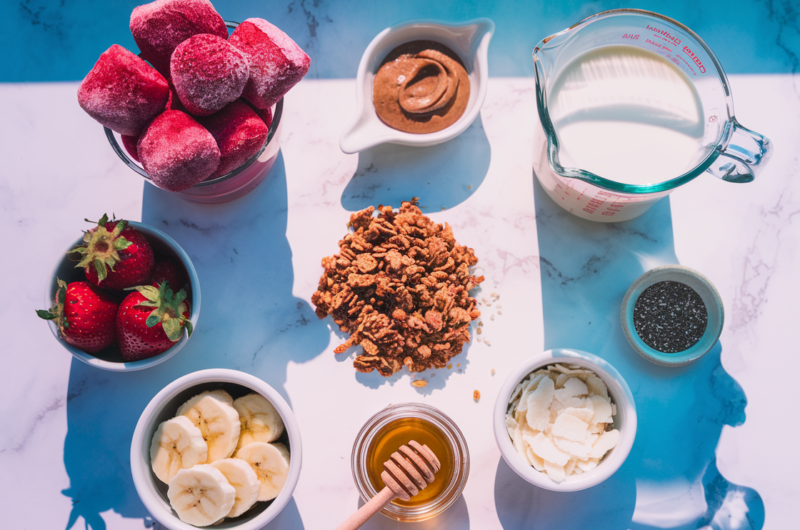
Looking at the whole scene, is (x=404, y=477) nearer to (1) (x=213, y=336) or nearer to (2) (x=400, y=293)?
(2) (x=400, y=293)

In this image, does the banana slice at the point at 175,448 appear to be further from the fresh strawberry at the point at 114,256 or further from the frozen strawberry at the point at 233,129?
the frozen strawberry at the point at 233,129

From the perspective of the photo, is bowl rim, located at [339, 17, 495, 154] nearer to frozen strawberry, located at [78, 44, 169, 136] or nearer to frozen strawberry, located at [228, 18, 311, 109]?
frozen strawberry, located at [228, 18, 311, 109]

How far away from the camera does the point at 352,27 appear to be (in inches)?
45.5

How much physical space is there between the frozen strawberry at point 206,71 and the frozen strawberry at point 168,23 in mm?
48

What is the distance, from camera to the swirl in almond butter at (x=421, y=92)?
41.6 inches

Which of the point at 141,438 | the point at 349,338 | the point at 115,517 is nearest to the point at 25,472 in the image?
the point at 115,517

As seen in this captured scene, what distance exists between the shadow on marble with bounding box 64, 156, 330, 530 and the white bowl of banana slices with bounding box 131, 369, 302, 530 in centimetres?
14

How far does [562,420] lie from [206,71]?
838mm

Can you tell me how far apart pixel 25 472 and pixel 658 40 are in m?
1.53

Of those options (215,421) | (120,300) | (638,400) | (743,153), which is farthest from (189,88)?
(638,400)

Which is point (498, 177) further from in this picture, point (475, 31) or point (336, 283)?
point (336, 283)

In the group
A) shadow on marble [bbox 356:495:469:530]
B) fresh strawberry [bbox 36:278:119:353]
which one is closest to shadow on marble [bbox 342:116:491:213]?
fresh strawberry [bbox 36:278:119:353]

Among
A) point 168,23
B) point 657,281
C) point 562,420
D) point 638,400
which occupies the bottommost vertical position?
point 638,400

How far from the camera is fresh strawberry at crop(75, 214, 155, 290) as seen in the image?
2.95ft
